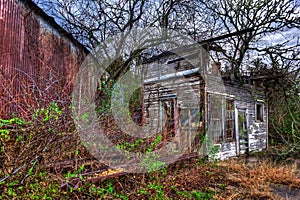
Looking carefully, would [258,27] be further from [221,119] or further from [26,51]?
[26,51]

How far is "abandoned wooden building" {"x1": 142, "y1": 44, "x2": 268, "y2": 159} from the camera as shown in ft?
25.3

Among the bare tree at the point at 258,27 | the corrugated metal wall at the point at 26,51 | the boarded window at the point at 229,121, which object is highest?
the bare tree at the point at 258,27

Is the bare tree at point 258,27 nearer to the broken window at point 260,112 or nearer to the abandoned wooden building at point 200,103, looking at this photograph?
the abandoned wooden building at point 200,103

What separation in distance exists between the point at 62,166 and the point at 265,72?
9.75 meters

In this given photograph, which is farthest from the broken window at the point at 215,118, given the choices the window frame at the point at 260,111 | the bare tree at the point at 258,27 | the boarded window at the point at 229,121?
the window frame at the point at 260,111

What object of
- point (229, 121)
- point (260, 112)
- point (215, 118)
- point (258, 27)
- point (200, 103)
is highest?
point (258, 27)

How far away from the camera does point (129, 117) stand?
5.60m

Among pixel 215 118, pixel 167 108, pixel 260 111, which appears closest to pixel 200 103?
pixel 215 118

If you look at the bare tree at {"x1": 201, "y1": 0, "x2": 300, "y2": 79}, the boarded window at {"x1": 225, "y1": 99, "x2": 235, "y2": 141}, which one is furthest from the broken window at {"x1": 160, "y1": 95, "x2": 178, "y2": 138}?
the bare tree at {"x1": 201, "y1": 0, "x2": 300, "y2": 79}

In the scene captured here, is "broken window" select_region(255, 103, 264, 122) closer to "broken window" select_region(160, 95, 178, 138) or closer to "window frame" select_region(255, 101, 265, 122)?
"window frame" select_region(255, 101, 265, 122)

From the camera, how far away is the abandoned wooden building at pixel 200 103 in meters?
7.72

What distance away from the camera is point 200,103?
25.5 feet

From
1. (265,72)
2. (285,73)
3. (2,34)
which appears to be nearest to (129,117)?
(2,34)

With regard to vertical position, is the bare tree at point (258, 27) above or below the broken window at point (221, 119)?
above
